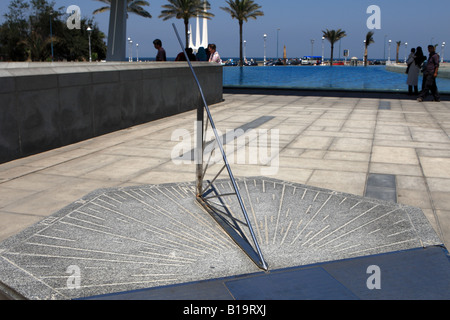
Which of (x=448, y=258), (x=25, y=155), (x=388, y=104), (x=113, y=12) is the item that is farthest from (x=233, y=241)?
(x=113, y=12)

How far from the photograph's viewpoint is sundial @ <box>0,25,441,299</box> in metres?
3.30

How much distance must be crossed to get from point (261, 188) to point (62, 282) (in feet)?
9.35

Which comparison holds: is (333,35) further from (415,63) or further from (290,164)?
(290,164)

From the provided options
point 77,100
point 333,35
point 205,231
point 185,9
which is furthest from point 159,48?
point 333,35

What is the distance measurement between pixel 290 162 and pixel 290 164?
126 millimetres

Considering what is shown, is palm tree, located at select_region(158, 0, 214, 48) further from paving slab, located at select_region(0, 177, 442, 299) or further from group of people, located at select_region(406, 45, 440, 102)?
paving slab, located at select_region(0, 177, 442, 299)

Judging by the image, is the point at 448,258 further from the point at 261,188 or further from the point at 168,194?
the point at 168,194

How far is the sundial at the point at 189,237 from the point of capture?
3.30 m

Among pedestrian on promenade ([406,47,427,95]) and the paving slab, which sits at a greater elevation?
pedestrian on promenade ([406,47,427,95])

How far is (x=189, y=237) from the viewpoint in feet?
13.1

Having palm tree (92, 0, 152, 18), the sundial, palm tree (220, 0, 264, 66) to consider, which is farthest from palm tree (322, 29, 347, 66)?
the sundial

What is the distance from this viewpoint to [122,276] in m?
3.28

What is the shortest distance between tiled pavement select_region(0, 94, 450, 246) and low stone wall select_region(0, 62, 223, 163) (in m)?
0.25

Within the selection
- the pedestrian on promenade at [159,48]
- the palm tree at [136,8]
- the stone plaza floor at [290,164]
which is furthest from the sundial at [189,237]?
the palm tree at [136,8]
